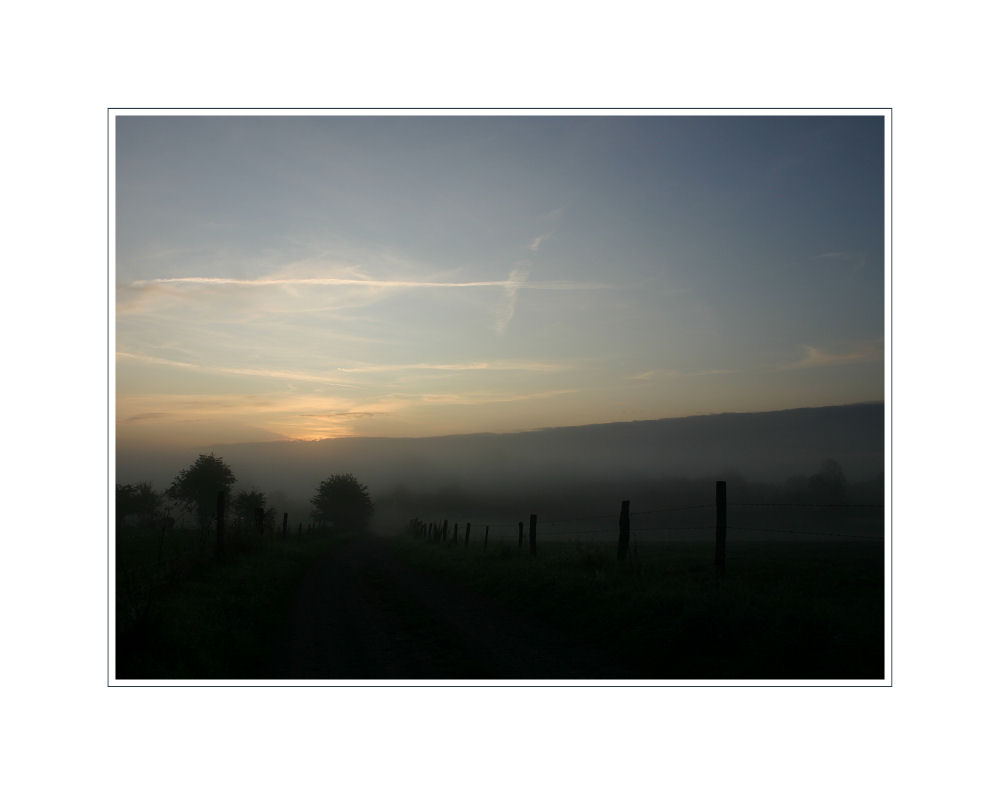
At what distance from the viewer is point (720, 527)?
541 inches

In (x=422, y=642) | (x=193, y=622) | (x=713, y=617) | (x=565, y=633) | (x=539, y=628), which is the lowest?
(x=539, y=628)

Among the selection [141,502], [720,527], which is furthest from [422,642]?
[141,502]

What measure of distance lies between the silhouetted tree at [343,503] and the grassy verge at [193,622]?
346 ft

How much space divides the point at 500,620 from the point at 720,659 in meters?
5.37

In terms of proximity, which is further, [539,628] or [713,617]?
[539,628]

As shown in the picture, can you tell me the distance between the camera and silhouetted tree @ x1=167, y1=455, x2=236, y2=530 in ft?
269

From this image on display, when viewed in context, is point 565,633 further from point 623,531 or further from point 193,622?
point 193,622

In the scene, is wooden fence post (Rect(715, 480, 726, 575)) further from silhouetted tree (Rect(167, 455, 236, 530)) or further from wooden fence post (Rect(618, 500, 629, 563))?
silhouetted tree (Rect(167, 455, 236, 530))

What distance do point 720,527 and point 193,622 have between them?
11205 millimetres

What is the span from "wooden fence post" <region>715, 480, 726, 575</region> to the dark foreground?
1.26 ft
